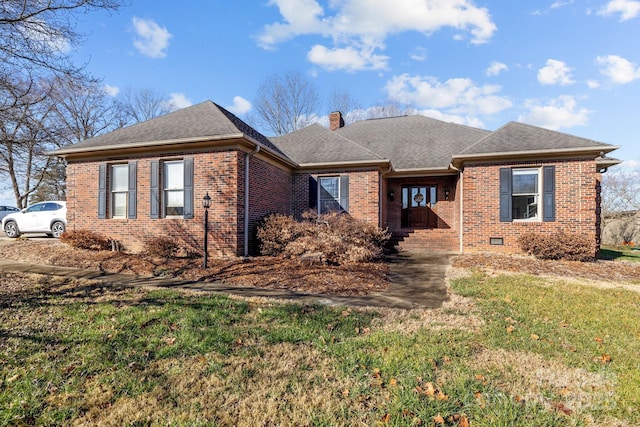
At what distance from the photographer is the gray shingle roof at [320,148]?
11469 millimetres

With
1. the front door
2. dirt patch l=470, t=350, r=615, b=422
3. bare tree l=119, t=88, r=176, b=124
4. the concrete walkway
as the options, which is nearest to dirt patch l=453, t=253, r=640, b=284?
the concrete walkway

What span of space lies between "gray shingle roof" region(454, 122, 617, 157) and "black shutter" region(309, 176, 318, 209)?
5226mm

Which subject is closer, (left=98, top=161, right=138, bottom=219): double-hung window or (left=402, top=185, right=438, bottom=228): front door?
(left=98, top=161, right=138, bottom=219): double-hung window

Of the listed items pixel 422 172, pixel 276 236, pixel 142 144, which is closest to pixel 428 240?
pixel 422 172

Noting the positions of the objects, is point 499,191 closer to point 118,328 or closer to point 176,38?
point 118,328

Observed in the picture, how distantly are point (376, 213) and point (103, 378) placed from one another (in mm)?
9687

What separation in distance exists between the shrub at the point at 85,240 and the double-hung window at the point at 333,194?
722 cm

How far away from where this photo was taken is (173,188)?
9.23 meters

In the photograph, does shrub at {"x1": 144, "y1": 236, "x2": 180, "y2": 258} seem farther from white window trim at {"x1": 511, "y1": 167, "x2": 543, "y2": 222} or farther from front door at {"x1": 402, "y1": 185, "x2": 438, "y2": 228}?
white window trim at {"x1": 511, "y1": 167, "x2": 543, "y2": 222}

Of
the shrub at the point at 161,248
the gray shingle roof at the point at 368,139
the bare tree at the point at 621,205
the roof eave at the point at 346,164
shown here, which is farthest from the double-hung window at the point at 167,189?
the bare tree at the point at 621,205

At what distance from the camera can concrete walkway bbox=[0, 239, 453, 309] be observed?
196 inches

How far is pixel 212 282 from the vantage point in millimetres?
6102

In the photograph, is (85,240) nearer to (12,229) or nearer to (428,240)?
(12,229)

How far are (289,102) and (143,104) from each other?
15.8 metres
